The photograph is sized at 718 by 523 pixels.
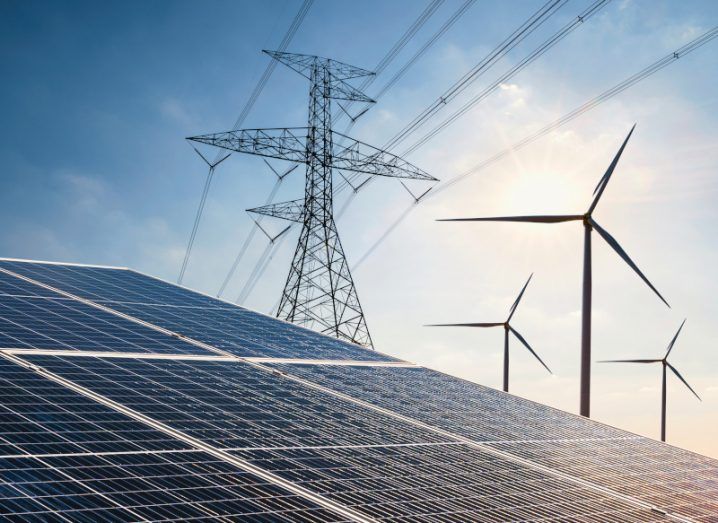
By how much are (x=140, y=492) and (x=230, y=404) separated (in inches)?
302

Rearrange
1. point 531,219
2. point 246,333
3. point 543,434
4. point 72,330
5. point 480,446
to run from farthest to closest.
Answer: point 531,219 < point 246,333 < point 543,434 < point 72,330 < point 480,446

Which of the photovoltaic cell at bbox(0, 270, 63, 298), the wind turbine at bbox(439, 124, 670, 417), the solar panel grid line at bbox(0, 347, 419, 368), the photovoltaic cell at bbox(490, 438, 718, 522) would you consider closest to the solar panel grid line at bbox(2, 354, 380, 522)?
the solar panel grid line at bbox(0, 347, 419, 368)

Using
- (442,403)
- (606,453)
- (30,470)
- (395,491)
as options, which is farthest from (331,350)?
(30,470)

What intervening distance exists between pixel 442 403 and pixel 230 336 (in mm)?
9193

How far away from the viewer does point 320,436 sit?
71.2 feet

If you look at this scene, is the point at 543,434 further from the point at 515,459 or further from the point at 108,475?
the point at 108,475

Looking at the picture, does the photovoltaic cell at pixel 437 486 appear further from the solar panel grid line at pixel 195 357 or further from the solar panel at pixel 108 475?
the solar panel grid line at pixel 195 357

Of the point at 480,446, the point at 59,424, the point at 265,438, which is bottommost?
the point at 59,424

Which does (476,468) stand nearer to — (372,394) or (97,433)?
(372,394)

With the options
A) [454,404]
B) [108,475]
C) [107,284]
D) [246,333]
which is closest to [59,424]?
[108,475]

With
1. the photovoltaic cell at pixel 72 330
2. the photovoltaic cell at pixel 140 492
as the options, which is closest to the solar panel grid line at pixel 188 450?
the photovoltaic cell at pixel 140 492

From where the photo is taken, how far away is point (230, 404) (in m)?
22.9

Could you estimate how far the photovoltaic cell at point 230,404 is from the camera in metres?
20.6

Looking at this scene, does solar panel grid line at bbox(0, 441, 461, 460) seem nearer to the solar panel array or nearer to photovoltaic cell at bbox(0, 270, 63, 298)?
the solar panel array
